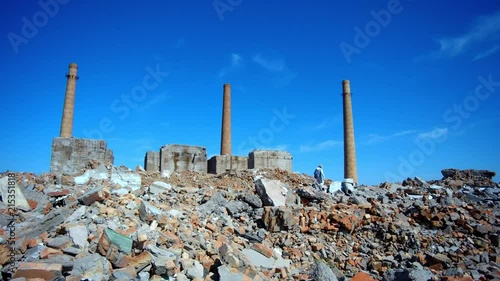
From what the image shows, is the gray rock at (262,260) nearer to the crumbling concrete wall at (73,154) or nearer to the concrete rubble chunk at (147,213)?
the concrete rubble chunk at (147,213)

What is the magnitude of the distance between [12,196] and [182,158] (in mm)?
9331

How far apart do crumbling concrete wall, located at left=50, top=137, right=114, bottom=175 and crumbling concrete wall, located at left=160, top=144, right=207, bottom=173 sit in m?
3.13

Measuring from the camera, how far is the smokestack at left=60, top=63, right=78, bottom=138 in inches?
766

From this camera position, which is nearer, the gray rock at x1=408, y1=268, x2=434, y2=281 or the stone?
the stone

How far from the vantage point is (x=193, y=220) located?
21.3 ft

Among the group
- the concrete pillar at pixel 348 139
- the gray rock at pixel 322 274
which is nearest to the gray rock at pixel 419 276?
the gray rock at pixel 322 274

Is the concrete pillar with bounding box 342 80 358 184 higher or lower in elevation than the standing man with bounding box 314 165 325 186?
higher

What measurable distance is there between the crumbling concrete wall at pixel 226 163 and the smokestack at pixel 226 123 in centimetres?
519

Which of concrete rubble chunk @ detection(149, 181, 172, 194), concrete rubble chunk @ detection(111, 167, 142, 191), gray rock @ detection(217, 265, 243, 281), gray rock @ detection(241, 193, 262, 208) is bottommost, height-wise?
gray rock @ detection(217, 265, 243, 281)

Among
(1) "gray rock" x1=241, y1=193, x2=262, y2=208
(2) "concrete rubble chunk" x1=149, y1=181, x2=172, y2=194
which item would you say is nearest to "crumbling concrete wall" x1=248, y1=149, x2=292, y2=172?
(1) "gray rock" x1=241, y1=193, x2=262, y2=208

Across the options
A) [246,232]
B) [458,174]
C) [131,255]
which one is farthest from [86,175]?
[458,174]

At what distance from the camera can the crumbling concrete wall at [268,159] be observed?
16.0 meters

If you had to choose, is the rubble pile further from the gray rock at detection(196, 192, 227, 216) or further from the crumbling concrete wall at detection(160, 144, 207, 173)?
the crumbling concrete wall at detection(160, 144, 207, 173)

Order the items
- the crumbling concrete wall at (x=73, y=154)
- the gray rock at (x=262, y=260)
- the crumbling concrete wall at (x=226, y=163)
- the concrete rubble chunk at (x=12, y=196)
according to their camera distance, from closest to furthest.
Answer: the gray rock at (x=262, y=260), the concrete rubble chunk at (x=12, y=196), the crumbling concrete wall at (x=73, y=154), the crumbling concrete wall at (x=226, y=163)
